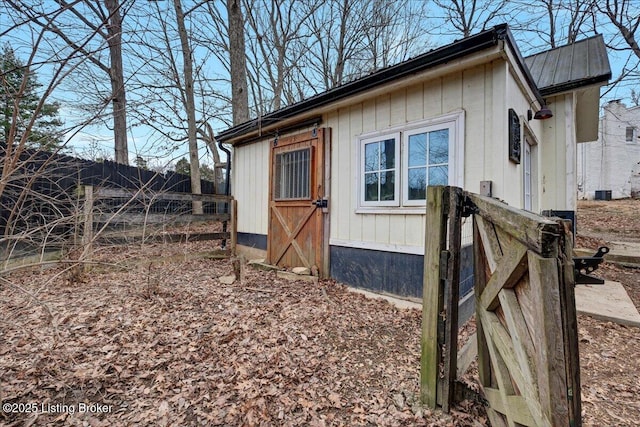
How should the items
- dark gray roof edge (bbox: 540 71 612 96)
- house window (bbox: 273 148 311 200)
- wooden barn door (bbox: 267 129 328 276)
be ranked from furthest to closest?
house window (bbox: 273 148 311 200) < wooden barn door (bbox: 267 129 328 276) < dark gray roof edge (bbox: 540 71 612 96)

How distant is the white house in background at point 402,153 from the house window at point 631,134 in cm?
1654

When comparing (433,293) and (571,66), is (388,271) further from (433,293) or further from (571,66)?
(571,66)

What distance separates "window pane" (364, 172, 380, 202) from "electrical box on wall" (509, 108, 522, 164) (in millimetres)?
1514

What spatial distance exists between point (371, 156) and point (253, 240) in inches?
121

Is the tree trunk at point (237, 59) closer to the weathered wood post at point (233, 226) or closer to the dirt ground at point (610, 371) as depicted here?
the weathered wood post at point (233, 226)

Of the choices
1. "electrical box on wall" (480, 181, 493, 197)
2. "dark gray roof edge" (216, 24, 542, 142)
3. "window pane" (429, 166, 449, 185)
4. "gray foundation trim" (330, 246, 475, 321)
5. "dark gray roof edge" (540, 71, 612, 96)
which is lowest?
"gray foundation trim" (330, 246, 475, 321)

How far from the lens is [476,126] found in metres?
3.04

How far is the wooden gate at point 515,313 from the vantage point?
0.82 metres

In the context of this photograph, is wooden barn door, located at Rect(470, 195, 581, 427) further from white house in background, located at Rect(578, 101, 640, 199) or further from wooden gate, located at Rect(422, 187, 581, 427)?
white house in background, located at Rect(578, 101, 640, 199)

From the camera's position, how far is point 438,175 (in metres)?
3.31

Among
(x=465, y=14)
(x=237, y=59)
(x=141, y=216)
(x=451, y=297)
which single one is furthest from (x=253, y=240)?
(x=465, y=14)

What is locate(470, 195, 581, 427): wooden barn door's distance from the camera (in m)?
0.81

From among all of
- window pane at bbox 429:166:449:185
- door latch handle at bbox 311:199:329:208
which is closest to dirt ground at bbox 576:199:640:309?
window pane at bbox 429:166:449:185

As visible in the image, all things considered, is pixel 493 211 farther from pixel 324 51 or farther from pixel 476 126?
pixel 324 51
